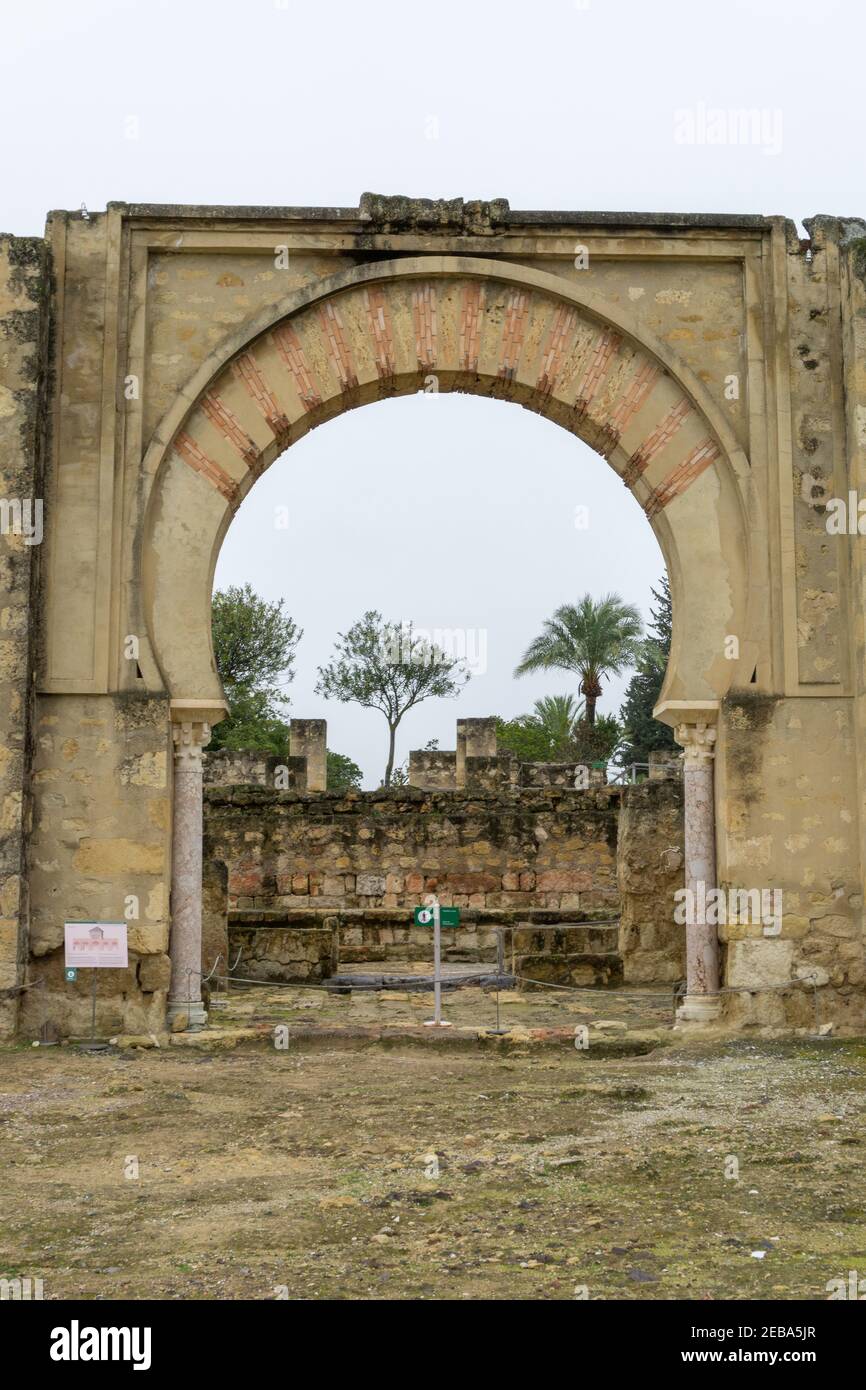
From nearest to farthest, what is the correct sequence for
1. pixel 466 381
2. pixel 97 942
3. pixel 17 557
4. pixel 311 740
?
pixel 97 942
pixel 17 557
pixel 466 381
pixel 311 740

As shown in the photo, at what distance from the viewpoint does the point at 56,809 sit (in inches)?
339

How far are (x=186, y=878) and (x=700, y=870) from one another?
335 cm

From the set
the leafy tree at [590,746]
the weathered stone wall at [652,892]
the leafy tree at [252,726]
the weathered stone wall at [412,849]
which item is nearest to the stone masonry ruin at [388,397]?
the weathered stone wall at [652,892]

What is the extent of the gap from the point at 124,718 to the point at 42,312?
105 inches

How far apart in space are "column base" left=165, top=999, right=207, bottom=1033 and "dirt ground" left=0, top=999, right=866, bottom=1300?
0.55m

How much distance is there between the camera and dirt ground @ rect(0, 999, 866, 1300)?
393 cm

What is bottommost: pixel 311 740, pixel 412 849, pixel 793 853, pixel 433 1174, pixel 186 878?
pixel 433 1174

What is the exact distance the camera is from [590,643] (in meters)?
33.8

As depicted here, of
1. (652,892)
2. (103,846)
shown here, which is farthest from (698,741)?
(103,846)

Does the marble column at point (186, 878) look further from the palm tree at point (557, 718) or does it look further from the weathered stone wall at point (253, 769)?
the palm tree at point (557, 718)

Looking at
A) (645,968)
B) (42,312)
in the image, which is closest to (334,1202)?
(42,312)

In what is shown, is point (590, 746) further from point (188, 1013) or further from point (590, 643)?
point (188, 1013)

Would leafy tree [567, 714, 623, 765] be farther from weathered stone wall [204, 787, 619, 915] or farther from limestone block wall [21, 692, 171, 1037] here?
limestone block wall [21, 692, 171, 1037]
